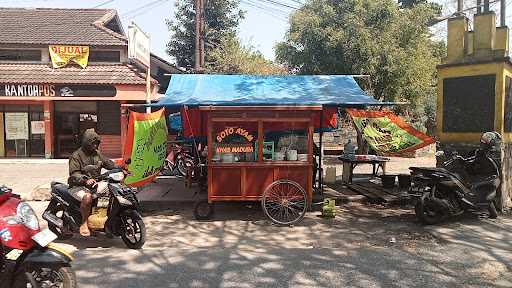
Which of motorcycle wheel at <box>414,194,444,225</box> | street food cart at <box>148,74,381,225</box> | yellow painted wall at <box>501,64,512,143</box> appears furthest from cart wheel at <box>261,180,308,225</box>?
yellow painted wall at <box>501,64,512,143</box>

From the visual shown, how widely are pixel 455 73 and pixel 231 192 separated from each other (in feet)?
16.7

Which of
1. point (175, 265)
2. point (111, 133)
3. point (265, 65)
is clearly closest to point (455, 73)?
point (175, 265)

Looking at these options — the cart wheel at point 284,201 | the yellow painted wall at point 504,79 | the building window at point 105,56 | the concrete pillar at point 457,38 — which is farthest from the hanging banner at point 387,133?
the building window at point 105,56

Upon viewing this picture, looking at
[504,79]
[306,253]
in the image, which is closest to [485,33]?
[504,79]

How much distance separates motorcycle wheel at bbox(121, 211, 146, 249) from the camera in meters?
5.80

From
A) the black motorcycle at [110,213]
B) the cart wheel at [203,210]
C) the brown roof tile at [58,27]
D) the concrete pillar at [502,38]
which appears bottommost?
the cart wheel at [203,210]

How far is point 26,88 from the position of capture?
58.4 ft

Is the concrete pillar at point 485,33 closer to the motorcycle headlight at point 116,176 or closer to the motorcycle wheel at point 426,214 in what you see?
the motorcycle wheel at point 426,214

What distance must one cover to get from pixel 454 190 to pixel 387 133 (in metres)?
3.44

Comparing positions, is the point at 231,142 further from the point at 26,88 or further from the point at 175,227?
the point at 26,88

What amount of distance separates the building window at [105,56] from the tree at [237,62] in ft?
33.8

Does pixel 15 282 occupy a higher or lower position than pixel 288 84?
lower

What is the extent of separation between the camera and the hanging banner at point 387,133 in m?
10.2

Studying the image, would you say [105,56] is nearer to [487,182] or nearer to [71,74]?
[71,74]
